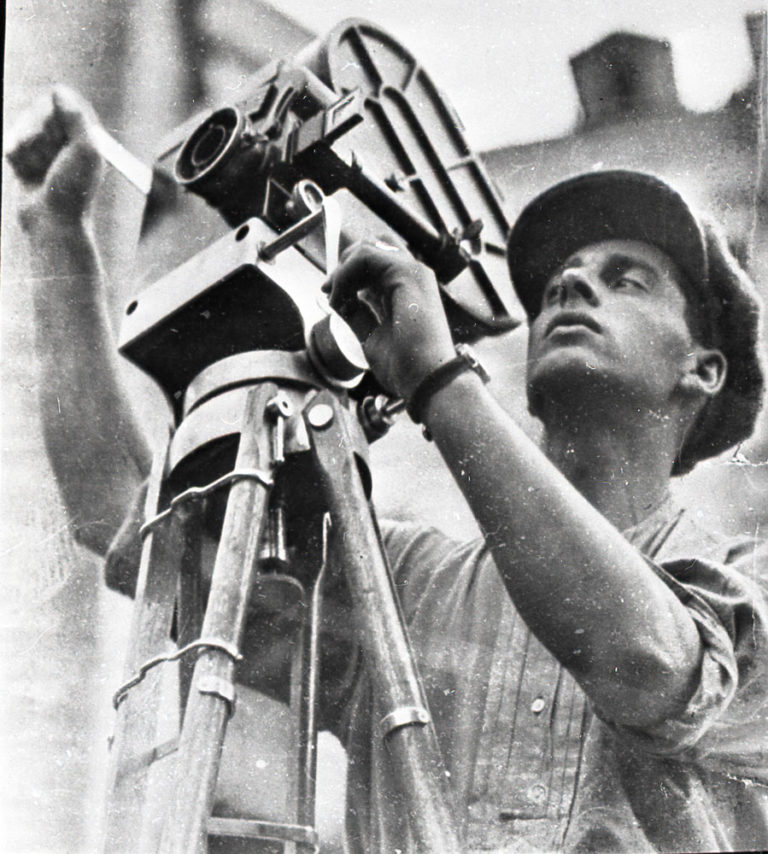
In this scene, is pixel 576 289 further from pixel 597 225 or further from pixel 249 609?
pixel 249 609

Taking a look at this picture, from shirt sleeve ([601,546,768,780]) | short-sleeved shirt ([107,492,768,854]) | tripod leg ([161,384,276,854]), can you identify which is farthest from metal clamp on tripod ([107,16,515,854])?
shirt sleeve ([601,546,768,780])

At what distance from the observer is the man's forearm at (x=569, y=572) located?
2.14 metres

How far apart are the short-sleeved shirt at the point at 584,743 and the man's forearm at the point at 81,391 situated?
637 millimetres

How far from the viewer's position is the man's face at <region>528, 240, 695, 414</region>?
99.7 inches

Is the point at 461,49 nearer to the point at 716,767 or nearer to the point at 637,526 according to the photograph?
the point at 637,526

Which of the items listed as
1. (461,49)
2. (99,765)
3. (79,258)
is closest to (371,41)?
(461,49)

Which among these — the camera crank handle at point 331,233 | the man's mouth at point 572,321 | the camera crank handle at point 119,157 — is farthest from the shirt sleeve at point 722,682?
the camera crank handle at point 119,157

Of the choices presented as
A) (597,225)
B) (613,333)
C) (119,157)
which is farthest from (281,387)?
(119,157)

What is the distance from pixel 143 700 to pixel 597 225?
1249 millimetres

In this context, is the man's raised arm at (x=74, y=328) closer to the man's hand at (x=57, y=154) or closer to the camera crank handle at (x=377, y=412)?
the man's hand at (x=57, y=154)

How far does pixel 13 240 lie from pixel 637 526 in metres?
1.43

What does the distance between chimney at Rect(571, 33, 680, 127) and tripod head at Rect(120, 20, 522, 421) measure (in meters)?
0.28

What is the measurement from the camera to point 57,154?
298 cm

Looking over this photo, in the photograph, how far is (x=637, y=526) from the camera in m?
2.43
